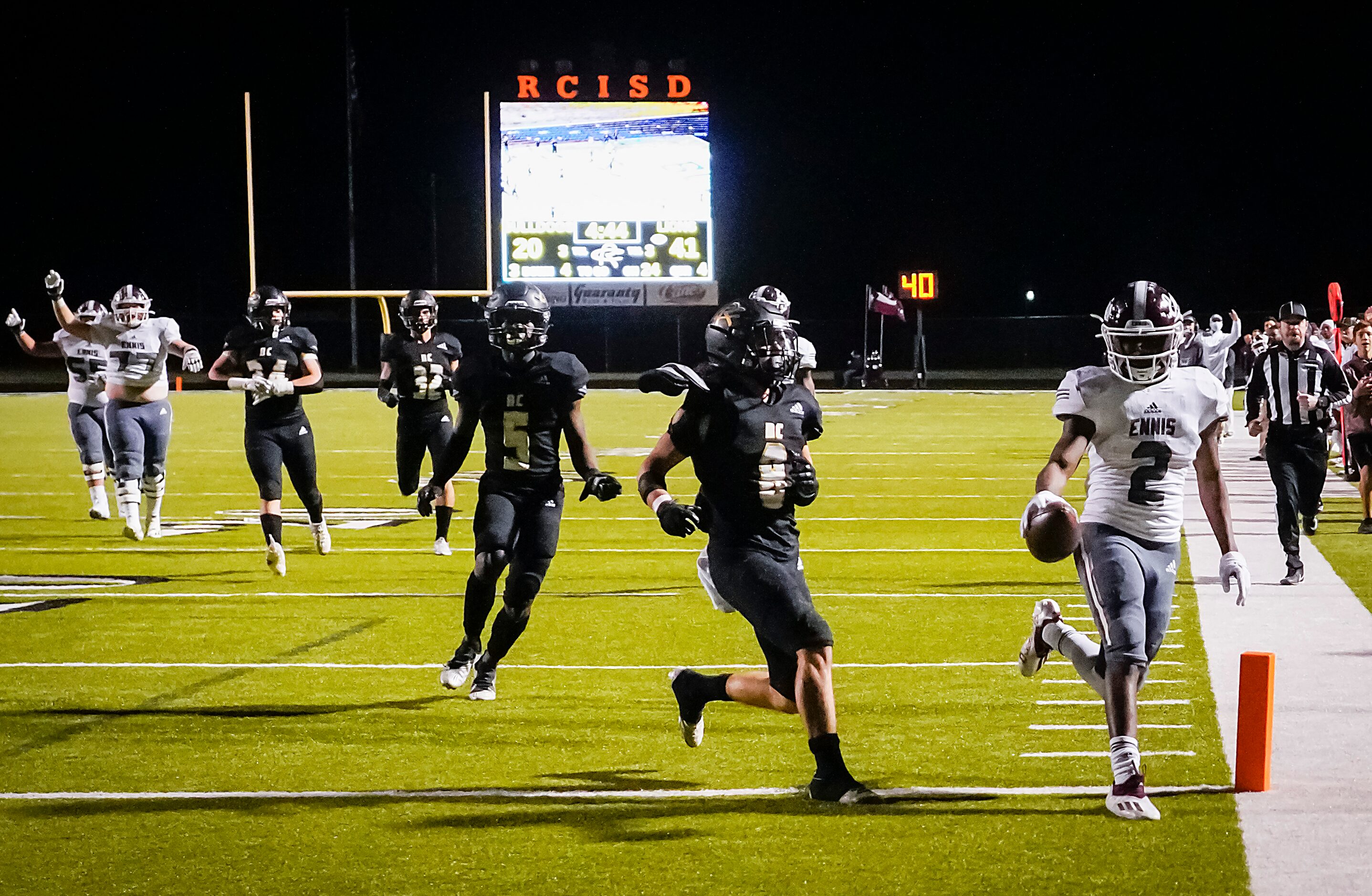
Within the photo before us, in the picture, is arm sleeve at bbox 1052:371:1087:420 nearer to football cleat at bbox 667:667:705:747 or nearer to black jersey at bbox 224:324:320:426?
football cleat at bbox 667:667:705:747

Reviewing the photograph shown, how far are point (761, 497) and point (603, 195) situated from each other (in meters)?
36.1

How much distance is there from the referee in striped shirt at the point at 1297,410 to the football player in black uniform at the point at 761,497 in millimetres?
6409

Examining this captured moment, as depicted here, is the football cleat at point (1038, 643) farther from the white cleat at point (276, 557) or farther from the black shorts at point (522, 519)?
the white cleat at point (276, 557)

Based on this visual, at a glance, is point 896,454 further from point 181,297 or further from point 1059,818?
point 181,297

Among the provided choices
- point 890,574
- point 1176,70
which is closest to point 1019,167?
point 1176,70

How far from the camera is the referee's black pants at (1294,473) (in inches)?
442

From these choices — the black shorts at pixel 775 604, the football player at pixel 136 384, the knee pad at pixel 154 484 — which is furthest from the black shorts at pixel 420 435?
the black shorts at pixel 775 604

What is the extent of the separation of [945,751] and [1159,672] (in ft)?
6.41

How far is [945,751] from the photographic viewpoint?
6.64 metres

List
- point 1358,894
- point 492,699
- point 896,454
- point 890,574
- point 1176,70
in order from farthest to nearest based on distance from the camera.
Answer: point 1176,70 < point 896,454 < point 890,574 < point 492,699 < point 1358,894

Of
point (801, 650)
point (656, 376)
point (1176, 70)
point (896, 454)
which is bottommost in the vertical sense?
point (896, 454)

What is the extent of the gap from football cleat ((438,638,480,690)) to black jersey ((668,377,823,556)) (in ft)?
7.58

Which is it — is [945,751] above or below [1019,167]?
below

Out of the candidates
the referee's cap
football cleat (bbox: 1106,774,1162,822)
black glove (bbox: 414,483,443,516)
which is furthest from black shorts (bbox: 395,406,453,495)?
football cleat (bbox: 1106,774,1162,822)
